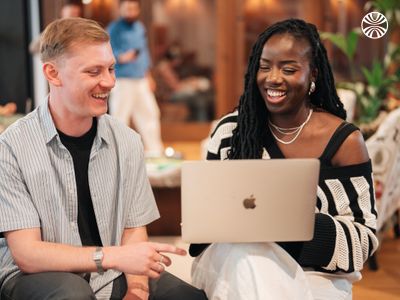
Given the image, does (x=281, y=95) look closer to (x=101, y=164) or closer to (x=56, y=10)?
(x=101, y=164)

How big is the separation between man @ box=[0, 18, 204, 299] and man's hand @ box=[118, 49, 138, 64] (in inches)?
180

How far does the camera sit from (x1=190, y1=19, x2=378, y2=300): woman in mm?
1881

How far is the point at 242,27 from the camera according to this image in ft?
28.3

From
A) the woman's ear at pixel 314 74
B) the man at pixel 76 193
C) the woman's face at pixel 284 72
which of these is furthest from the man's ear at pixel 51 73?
the woman's ear at pixel 314 74

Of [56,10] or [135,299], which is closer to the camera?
[135,299]

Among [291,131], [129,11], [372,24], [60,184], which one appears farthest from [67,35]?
[129,11]

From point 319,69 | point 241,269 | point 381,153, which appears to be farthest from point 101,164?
point 381,153

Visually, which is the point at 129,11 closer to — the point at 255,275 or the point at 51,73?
the point at 51,73

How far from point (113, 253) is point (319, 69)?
0.85 metres

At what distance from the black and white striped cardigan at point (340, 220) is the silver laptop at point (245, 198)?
0.68ft

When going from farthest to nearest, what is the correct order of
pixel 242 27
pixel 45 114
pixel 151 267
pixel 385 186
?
pixel 242 27 < pixel 385 186 < pixel 45 114 < pixel 151 267

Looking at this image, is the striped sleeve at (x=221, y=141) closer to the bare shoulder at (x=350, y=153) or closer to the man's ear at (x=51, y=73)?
the bare shoulder at (x=350, y=153)

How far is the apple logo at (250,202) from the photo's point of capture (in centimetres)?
176

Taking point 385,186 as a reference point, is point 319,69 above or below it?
above
